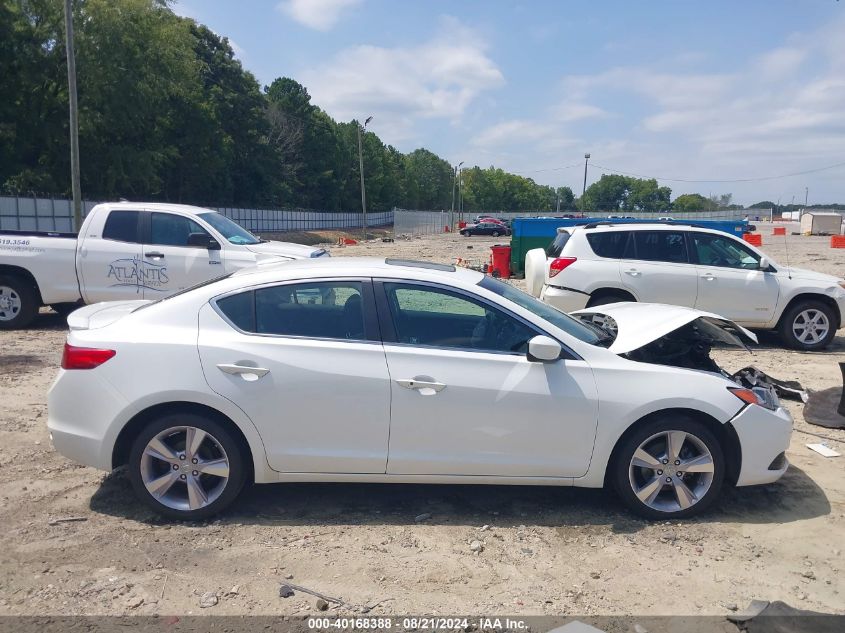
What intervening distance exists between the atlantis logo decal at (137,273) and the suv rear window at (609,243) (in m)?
6.42

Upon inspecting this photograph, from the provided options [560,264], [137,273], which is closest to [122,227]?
[137,273]

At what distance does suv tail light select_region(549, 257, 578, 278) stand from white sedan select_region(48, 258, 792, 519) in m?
5.89

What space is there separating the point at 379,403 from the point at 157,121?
164 ft

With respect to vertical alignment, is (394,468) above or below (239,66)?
below

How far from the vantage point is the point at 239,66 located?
2689 inches

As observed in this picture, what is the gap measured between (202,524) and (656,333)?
3.19 meters

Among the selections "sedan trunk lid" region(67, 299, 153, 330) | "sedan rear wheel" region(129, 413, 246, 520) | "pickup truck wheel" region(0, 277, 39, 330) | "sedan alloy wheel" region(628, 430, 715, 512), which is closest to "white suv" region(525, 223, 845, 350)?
"sedan alloy wheel" region(628, 430, 715, 512)

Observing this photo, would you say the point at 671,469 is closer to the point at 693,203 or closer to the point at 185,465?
the point at 185,465

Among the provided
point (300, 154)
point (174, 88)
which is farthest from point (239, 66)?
point (174, 88)

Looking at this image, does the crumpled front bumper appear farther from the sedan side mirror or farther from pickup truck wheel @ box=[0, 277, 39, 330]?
pickup truck wheel @ box=[0, 277, 39, 330]

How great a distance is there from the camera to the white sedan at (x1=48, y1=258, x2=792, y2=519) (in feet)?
14.1

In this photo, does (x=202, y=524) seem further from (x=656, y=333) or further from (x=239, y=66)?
(x=239, y=66)

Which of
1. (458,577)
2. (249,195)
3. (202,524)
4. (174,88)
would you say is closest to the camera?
(458,577)

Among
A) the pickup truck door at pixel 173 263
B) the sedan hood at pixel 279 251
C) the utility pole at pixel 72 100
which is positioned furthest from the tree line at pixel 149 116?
the sedan hood at pixel 279 251
